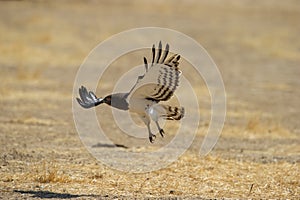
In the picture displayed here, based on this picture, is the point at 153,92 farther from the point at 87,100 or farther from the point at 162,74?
the point at 87,100

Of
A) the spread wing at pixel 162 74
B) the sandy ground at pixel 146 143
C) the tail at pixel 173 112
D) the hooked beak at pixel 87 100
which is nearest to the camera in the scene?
the spread wing at pixel 162 74

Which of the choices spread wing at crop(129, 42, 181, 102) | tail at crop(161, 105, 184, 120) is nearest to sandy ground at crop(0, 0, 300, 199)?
tail at crop(161, 105, 184, 120)

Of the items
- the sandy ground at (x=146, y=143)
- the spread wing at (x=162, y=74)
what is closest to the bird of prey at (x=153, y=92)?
the spread wing at (x=162, y=74)

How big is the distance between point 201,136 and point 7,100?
4.96 meters

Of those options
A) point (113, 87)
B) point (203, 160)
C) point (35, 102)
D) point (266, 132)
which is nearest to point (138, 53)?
point (113, 87)

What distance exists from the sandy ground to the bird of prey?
2.97 ft

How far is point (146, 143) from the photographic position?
12.1 meters

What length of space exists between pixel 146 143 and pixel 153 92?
3999mm

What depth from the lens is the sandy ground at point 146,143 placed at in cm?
884

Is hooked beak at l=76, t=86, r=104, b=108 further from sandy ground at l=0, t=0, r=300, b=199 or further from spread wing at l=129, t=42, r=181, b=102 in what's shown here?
sandy ground at l=0, t=0, r=300, b=199

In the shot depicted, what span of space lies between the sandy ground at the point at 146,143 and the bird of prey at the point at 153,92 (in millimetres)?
906

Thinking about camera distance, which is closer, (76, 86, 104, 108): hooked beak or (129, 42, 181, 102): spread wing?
(129, 42, 181, 102): spread wing

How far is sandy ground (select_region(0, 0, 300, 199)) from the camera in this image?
884 centimetres

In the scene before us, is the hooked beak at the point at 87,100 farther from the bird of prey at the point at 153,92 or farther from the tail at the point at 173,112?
the tail at the point at 173,112
